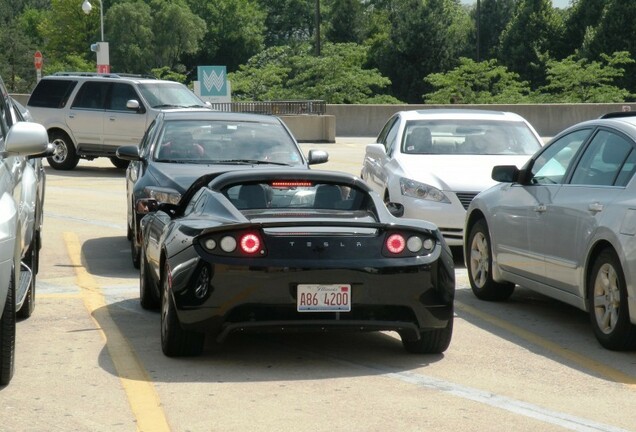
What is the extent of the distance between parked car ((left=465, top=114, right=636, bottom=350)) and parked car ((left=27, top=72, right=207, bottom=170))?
16.0 metres

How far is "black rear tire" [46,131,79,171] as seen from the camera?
27.3 m

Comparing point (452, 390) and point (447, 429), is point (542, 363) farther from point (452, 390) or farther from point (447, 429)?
point (447, 429)

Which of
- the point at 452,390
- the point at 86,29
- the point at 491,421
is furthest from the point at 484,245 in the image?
the point at 86,29

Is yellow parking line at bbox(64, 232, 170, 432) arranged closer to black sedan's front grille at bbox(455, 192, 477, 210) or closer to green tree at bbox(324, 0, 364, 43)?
black sedan's front grille at bbox(455, 192, 477, 210)

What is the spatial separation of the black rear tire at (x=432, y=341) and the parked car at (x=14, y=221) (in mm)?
2432

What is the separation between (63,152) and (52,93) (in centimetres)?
124

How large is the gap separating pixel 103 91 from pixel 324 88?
2675 cm

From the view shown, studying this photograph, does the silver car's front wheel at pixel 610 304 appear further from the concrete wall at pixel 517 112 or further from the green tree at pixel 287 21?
the green tree at pixel 287 21

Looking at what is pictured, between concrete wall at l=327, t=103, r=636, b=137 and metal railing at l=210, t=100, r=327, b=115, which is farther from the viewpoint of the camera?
concrete wall at l=327, t=103, r=636, b=137

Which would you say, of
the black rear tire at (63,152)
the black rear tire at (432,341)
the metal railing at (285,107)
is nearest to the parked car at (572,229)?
the black rear tire at (432,341)

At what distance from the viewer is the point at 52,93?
2748 centimetres

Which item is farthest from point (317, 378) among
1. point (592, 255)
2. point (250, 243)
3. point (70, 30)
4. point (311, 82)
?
point (70, 30)

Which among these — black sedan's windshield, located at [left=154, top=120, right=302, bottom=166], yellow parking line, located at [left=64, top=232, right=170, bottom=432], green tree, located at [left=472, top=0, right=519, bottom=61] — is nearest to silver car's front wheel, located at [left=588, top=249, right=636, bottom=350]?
yellow parking line, located at [left=64, top=232, right=170, bottom=432]

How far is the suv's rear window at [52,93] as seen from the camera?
89.6 ft
